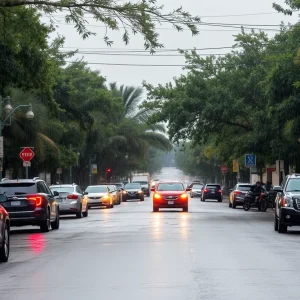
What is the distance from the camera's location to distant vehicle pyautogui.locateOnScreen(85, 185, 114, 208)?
57031mm

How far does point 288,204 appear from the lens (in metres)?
27.7

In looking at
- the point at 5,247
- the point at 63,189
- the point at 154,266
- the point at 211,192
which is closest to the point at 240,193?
the point at 63,189

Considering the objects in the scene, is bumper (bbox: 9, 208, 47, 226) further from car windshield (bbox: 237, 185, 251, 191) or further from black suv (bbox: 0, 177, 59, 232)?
car windshield (bbox: 237, 185, 251, 191)

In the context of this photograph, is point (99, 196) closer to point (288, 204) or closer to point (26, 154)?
point (26, 154)

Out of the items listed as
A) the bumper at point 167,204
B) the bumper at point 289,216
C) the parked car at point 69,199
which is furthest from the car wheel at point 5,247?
the bumper at point 167,204

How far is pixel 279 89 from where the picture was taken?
38906 mm

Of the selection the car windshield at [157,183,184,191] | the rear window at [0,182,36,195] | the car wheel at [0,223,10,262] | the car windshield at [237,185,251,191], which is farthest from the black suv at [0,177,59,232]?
the car windshield at [237,185,251,191]

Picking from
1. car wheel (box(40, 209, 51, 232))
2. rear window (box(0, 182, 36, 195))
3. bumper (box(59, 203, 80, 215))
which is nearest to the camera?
rear window (box(0, 182, 36, 195))

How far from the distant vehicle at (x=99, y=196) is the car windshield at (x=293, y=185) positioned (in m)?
29.1

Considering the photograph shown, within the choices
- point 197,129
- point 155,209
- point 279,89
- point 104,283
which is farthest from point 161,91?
point 104,283

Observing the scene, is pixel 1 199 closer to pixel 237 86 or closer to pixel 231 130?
pixel 237 86

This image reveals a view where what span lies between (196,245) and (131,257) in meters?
3.54

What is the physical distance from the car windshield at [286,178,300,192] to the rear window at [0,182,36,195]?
816cm

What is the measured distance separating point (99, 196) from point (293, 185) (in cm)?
2938
